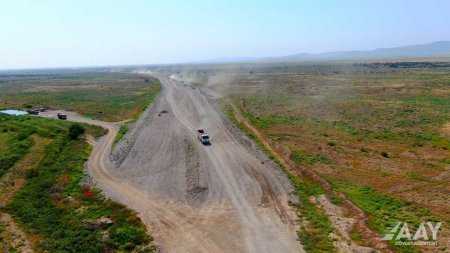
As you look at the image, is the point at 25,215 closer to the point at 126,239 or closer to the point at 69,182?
the point at 69,182

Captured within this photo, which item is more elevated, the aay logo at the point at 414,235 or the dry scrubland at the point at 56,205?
the dry scrubland at the point at 56,205

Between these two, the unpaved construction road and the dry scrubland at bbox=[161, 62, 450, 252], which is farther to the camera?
the dry scrubland at bbox=[161, 62, 450, 252]

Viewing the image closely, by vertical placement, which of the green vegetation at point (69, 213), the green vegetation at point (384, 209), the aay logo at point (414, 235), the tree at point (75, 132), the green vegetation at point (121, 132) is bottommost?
the green vegetation at point (384, 209)

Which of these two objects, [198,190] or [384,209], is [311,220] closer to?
[384,209]

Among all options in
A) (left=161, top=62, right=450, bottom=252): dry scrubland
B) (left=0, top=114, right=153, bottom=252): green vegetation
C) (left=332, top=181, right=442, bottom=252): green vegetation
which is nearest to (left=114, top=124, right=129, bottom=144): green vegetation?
(left=0, top=114, right=153, bottom=252): green vegetation

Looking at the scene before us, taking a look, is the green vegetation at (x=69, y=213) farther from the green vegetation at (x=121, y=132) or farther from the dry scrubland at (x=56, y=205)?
the green vegetation at (x=121, y=132)

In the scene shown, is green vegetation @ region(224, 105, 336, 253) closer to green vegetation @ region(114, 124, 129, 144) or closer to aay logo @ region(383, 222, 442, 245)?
aay logo @ region(383, 222, 442, 245)

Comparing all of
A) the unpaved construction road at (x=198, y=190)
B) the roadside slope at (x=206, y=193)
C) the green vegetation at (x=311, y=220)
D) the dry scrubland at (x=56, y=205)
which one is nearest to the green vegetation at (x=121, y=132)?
the unpaved construction road at (x=198, y=190)
